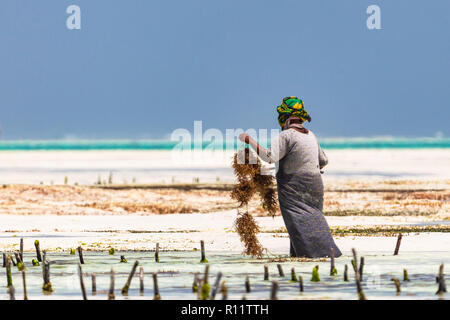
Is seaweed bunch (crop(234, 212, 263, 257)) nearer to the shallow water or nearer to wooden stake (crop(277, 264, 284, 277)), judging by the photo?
the shallow water

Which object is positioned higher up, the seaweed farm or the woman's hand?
the woman's hand

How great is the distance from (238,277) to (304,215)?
1.98 meters

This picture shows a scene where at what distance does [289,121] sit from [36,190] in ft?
61.1

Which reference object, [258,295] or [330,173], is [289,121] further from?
[330,173]

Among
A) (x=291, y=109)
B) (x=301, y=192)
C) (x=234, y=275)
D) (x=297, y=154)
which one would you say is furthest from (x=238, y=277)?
(x=291, y=109)

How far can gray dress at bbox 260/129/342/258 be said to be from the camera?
12000mm

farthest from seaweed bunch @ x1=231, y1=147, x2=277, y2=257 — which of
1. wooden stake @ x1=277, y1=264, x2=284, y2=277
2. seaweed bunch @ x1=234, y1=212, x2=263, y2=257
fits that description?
wooden stake @ x1=277, y1=264, x2=284, y2=277

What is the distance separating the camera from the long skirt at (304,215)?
12.0m

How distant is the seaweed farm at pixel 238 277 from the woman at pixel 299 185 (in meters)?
0.23

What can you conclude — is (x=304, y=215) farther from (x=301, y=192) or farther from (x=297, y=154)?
(x=297, y=154)

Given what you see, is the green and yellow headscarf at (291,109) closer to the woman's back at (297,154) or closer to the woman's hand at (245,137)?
the woman's back at (297,154)

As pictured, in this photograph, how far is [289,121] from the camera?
40.5 feet

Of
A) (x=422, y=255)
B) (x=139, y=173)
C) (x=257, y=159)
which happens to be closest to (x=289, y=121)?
(x=257, y=159)

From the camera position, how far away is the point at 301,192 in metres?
12.1
